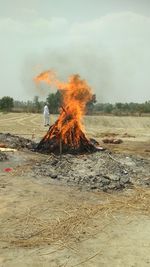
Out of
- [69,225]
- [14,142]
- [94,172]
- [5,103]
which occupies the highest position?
[5,103]

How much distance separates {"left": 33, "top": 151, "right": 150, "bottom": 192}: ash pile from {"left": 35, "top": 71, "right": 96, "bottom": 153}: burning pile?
11.3 feet

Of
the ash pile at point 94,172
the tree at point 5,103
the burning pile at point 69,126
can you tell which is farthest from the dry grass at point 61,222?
the tree at point 5,103

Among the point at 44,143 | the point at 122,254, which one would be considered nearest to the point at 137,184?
the point at 122,254

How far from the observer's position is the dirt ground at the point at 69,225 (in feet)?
22.8

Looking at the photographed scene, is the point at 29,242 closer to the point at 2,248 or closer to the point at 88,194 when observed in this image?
the point at 2,248

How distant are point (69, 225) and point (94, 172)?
434cm

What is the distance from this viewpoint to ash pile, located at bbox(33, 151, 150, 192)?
1192cm

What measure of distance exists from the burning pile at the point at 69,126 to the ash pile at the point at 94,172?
3458mm

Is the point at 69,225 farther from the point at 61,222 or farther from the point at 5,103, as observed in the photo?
the point at 5,103

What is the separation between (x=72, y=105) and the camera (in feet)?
62.9

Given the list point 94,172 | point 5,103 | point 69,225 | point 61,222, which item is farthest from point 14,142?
point 5,103

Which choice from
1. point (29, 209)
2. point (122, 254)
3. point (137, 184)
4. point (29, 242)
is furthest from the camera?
point (137, 184)

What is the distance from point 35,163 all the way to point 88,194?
449 centimetres

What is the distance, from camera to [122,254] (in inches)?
280
